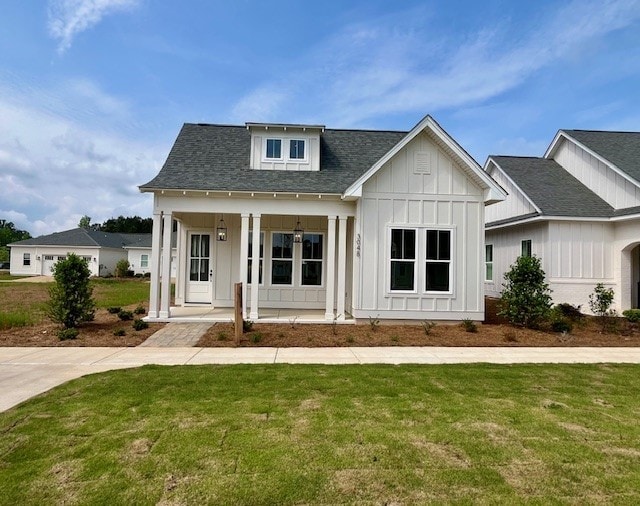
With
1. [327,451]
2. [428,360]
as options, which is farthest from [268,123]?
[327,451]

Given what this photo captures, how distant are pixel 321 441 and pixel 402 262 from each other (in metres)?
8.11

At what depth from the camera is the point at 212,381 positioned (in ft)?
20.1

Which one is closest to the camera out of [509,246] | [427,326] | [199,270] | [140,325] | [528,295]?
[140,325]

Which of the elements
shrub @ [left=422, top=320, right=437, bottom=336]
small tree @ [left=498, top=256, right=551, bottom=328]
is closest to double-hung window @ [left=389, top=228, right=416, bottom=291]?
shrub @ [left=422, top=320, right=437, bottom=336]

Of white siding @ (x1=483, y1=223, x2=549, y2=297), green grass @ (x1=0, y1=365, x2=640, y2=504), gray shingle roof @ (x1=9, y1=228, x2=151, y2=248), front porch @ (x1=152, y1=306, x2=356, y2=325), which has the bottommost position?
green grass @ (x1=0, y1=365, x2=640, y2=504)

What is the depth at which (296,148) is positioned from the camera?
13359mm

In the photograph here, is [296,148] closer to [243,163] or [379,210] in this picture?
[243,163]

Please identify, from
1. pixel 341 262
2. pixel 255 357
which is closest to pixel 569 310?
pixel 341 262

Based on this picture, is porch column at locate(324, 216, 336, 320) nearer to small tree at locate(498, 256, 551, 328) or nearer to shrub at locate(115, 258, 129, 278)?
small tree at locate(498, 256, 551, 328)

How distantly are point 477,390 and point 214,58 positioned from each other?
43.3ft

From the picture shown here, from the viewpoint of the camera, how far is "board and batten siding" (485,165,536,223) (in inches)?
616

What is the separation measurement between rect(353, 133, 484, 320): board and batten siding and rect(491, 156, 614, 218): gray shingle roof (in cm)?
440

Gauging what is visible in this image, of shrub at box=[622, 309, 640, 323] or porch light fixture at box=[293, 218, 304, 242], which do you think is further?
porch light fixture at box=[293, 218, 304, 242]

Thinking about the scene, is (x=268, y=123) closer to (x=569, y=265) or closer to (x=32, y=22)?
(x=32, y=22)
